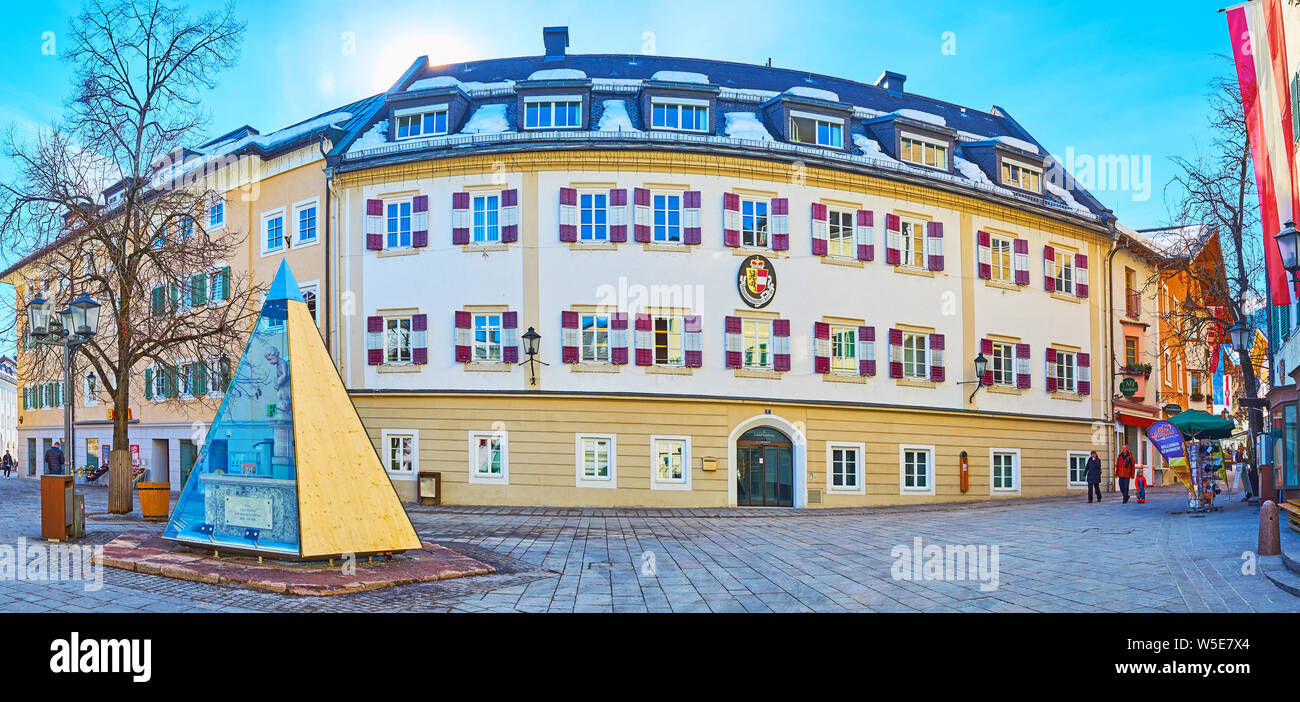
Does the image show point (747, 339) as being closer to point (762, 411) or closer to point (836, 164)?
point (762, 411)

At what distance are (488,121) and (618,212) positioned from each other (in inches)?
206

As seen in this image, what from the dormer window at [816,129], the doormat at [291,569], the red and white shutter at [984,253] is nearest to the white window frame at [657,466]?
the dormer window at [816,129]

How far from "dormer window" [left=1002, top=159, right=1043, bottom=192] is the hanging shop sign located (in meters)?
10.9

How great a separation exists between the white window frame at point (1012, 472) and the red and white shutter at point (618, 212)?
14250mm

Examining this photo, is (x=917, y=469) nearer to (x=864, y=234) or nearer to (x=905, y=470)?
(x=905, y=470)

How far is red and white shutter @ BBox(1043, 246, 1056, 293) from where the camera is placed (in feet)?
110

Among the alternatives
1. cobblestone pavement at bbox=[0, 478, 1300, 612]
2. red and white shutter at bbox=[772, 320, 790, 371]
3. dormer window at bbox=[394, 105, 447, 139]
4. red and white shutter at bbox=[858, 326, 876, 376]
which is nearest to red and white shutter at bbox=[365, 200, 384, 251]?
dormer window at bbox=[394, 105, 447, 139]

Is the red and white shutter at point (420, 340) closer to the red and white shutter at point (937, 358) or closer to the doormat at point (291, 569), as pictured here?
the doormat at point (291, 569)

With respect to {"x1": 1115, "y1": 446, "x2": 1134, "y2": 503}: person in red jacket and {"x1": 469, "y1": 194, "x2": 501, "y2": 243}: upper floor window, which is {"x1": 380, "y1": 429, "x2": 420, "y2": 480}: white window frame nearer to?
{"x1": 469, "y1": 194, "x2": 501, "y2": 243}: upper floor window

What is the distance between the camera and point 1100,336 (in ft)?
116

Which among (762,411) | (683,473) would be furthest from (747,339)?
(683,473)

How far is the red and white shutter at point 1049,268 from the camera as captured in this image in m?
33.5

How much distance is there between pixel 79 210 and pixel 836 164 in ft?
65.1

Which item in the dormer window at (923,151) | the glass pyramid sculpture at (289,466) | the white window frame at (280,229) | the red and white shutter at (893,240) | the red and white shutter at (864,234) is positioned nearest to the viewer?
the glass pyramid sculpture at (289,466)
